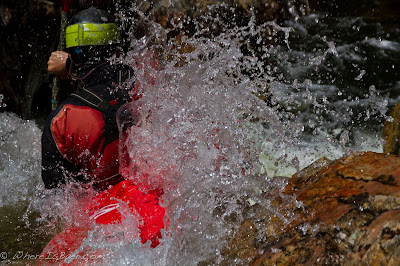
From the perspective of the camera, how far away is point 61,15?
552 cm

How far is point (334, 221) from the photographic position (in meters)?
2.14

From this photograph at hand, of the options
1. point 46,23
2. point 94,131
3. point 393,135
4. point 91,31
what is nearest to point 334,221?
point 94,131

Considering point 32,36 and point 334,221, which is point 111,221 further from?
point 32,36

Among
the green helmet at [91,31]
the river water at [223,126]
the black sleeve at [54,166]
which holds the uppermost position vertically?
the green helmet at [91,31]

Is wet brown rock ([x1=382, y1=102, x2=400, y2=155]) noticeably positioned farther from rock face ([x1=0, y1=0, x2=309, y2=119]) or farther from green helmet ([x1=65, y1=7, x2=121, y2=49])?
green helmet ([x1=65, y1=7, x2=121, y2=49])

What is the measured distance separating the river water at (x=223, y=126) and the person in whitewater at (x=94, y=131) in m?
0.14

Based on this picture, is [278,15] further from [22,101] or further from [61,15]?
[22,101]

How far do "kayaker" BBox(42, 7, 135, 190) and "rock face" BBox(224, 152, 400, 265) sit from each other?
49.2 inches

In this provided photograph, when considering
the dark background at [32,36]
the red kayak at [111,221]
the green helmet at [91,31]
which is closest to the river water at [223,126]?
the red kayak at [111,221]

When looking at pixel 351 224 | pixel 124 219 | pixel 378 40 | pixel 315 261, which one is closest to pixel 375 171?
pixel 351 224

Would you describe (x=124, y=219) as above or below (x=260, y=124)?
above

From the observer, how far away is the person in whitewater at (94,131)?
287cm

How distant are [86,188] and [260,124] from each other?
310cm

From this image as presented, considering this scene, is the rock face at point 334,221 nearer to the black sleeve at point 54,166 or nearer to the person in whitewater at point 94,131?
the person in whitewater at point 94,131
